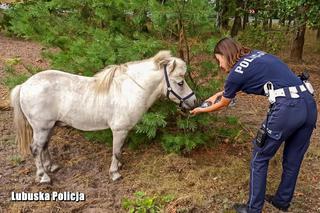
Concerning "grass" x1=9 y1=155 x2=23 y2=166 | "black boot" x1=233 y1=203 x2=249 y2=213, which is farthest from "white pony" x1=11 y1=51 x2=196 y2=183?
"black boot" x1=233 y1=203 x2=249 y2=213

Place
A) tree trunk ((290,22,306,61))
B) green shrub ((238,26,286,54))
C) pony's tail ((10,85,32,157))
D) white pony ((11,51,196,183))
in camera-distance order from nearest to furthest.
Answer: white pony ((11,51,196,183))
pony's tail ((10,85,32,157))
green shrub ((238,26,286,54))
tree trunk ((290,22,306,61))

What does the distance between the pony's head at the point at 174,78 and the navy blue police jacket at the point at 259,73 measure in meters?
0.75

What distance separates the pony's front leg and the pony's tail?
98cm

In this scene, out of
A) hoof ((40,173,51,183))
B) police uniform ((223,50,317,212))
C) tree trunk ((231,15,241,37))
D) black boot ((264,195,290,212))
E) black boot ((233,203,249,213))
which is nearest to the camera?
police uniform ((223,50,317,212))

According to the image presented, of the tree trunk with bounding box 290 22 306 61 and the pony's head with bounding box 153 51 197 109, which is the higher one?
the pony's head with bounding box 153 51 197 109

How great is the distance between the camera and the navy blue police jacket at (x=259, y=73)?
135 inches

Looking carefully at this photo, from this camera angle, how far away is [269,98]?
11.5ft

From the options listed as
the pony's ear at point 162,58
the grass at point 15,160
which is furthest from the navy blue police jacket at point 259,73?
the grass at point 15,160

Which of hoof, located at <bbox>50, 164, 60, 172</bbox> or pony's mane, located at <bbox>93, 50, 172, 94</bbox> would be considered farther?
hoof, located at <bbox>50, 164, 60, 172</bbox>

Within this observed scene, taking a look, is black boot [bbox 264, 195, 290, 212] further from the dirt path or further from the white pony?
the white pony

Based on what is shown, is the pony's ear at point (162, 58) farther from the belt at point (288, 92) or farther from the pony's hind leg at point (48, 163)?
the pony's hind leg at point (48, 163)

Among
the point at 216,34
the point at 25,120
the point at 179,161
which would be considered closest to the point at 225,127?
the point at 179,161

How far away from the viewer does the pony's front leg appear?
4.36 m

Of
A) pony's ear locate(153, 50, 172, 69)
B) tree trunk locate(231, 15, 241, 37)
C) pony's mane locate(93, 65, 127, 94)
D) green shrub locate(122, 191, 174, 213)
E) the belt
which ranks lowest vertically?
tree trunk locate(231, 15, 241, 37)
